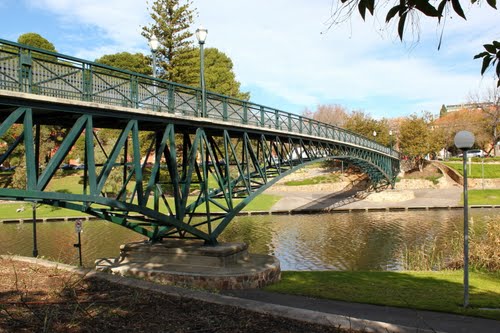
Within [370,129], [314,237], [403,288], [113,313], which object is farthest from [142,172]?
[370,129]

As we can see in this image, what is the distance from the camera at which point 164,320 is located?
5.53 m

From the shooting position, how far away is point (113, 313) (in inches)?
222

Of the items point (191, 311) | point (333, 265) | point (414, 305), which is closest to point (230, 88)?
point (333, 265)

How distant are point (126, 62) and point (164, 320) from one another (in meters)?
63.4

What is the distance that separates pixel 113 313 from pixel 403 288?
10514 mm

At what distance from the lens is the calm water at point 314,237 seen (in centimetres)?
2214

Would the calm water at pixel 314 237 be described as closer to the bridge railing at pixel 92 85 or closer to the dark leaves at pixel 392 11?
the bridge railing at pixel 92 85

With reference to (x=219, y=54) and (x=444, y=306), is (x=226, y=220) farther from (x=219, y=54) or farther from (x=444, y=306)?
(x=219, y=54)

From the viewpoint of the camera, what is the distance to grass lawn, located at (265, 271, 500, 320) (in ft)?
36.1

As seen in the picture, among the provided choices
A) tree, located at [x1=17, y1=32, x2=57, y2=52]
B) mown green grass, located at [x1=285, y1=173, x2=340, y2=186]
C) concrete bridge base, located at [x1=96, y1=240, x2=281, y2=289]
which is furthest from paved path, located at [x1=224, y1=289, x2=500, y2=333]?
tree, located at [x1=17, y1=32, x2=57, y2=52]

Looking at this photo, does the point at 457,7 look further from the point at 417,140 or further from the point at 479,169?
the point at 479,169

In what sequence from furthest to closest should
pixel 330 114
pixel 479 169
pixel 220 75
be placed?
pixel 330 114
pixel 220 75
pixel 479 169

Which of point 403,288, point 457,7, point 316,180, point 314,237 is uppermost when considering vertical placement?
point 457,7

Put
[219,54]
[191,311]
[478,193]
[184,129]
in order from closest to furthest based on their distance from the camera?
[191,311] → [184,129] → [478,193] → [219,54]
